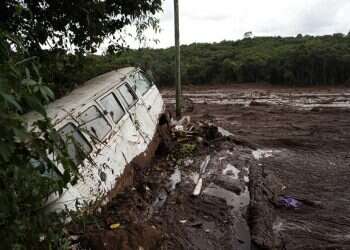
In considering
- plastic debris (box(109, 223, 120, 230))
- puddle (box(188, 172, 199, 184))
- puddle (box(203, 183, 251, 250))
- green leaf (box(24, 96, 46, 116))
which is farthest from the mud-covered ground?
green leaf (box(24, 96, 46, 116))

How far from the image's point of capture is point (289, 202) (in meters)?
5.24

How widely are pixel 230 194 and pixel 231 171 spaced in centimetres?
109

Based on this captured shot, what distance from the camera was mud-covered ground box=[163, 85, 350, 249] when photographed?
455 centimetres

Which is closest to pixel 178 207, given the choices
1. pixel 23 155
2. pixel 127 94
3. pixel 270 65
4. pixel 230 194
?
pixel 230 194

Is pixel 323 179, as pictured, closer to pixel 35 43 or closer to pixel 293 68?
pixel 35 43

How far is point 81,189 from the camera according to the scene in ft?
12.8

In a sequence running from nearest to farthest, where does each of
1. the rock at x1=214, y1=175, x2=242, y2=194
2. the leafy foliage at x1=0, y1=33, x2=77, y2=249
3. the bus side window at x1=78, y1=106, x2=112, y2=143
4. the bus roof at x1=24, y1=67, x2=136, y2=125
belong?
1. the leafy foliage at x1=0, y1=33, x2=77, y2=249
2. the bus roof at x1=24, y1=67, x2=136, y2=125
3. the bus side window at x1=78, y1=106, x2=112, y2=143
4. the rock at x1=214, y1=175, x2=242, y2=194

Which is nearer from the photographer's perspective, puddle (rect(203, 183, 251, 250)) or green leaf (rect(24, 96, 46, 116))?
green leaf (rect(24, 96, 46, 116))

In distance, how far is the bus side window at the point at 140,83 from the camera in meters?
7.00

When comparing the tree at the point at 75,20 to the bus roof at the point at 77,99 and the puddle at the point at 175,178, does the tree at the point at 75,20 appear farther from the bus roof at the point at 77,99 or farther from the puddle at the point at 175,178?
the puddle at the point at 175,178

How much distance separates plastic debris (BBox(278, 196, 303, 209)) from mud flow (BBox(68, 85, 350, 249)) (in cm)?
1

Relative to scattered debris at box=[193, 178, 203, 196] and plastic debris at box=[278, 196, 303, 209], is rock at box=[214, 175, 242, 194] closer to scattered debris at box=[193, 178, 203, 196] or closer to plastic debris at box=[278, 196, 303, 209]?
scattered debris at box=[193, 178, 203, 196]

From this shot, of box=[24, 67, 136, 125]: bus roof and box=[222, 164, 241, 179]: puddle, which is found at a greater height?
box=[24, 67, 136, 125]: bus roof

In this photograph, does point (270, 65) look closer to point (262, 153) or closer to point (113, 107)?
point (262, 153)
